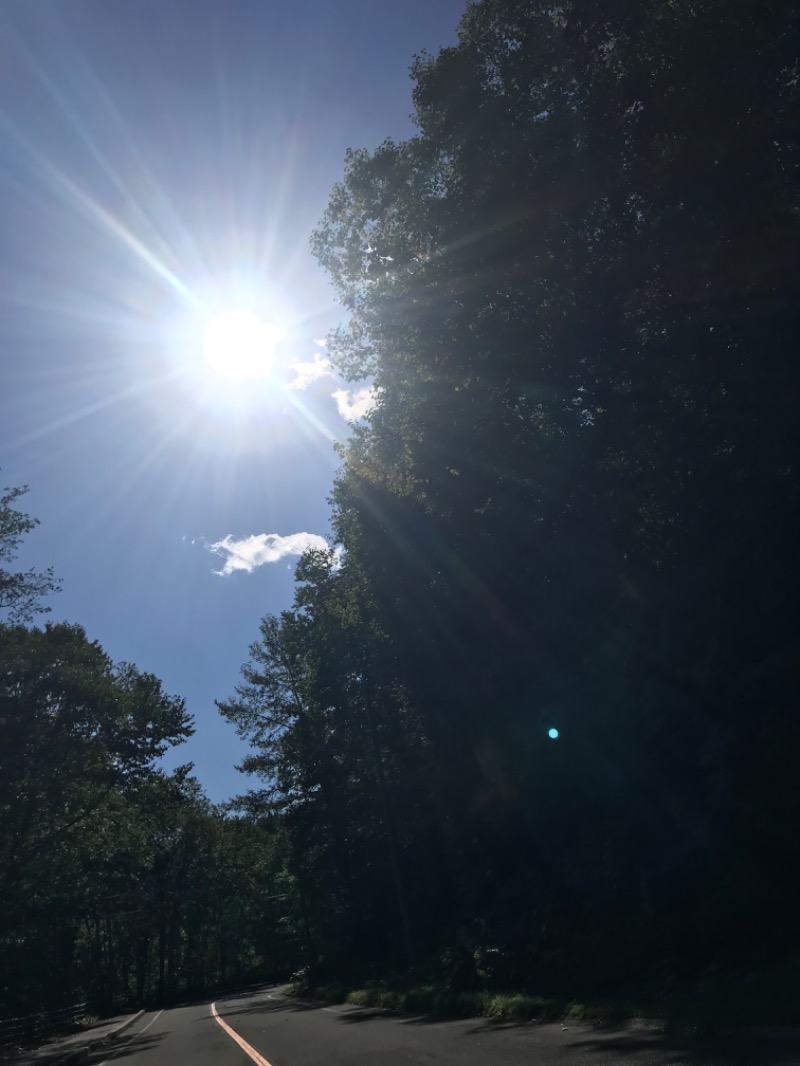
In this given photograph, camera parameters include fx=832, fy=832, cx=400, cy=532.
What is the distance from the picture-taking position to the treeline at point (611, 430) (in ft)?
47.4

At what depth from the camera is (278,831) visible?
47656mm

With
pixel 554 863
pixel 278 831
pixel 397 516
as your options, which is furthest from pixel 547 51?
pixel 278 831

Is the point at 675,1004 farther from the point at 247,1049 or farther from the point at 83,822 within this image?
the point at 83,822

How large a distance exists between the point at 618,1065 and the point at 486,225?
13.9 m

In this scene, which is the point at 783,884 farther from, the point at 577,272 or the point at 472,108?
the point at 472,108

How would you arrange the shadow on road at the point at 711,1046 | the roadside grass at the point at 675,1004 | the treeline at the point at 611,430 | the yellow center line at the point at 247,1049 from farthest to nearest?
the treeline at the point at 611,430, the yellow center line at the point at 247,1049, the roadside grass at the point at 675,1004, the shadow on road at the point at 711,1046

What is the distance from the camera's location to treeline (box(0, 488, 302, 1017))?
26375mm

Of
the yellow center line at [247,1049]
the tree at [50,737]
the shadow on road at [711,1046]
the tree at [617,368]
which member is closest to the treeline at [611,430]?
the tree at [617,368]

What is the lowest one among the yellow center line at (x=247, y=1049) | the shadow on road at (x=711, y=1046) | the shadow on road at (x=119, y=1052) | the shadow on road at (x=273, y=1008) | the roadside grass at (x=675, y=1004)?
the shadow on road at (x=711, y=1046)

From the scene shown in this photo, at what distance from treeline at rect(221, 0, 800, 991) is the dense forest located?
6 cm

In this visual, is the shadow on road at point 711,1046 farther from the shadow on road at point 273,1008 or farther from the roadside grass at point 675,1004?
the shadow on road at point 273,1008

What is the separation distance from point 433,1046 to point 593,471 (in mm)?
10976

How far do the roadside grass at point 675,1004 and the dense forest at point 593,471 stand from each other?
3.26 ft

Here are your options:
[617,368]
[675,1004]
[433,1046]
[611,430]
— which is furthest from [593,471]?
[433,1046]
